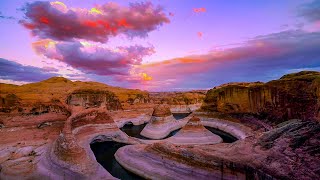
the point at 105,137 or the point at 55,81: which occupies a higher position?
the point at 55,81

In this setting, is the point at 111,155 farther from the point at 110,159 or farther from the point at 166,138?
the point at 166,138

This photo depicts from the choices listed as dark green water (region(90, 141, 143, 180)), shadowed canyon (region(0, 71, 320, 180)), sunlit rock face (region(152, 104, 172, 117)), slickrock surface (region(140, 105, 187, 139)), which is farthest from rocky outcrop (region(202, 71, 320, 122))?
dark green water (region(90, 141, 143, 180))

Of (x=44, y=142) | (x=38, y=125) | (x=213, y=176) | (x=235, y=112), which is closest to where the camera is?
(x=213, y=176)

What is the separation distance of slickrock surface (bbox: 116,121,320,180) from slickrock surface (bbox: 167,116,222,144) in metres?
14.6

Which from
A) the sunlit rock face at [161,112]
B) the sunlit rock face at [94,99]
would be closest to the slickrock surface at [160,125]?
the sunlit rock face at [161,112]

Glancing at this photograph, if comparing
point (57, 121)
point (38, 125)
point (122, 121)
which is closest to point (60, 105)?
point (57, 121)

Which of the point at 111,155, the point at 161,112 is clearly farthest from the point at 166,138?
the point at 111,155

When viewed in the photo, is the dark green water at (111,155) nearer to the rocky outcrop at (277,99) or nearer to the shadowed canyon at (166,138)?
the shadowed canyon at (166,138)

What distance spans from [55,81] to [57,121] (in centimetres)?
3751

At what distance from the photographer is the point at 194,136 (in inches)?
1854

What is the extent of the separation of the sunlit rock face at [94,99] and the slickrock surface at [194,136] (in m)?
31.1

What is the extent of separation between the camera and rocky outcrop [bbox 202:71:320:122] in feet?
136

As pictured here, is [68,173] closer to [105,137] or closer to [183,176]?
[183,176]

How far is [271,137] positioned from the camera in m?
27.9
